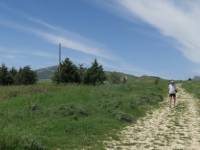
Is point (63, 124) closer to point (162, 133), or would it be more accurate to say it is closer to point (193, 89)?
point (162, 133)

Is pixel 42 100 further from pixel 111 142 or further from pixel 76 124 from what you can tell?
pixel 111 142

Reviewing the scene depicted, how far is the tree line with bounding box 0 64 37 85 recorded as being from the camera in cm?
9138

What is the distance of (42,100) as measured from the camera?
103 ft

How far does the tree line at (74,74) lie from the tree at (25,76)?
13.0 metres

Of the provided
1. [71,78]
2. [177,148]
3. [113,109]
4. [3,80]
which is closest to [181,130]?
[177,148]

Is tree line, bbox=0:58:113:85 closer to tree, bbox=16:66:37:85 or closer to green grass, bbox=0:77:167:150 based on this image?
tree, bbox=16:66:37:85

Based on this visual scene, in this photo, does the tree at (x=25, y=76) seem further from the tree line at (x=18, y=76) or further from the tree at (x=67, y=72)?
the tree at (x=67, y=72)

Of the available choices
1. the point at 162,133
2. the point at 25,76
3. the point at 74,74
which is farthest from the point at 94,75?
the point at 162,133

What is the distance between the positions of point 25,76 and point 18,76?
67.1 inches

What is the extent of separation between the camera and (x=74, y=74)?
8019cm

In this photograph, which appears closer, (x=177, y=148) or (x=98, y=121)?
(x=177, y=148)

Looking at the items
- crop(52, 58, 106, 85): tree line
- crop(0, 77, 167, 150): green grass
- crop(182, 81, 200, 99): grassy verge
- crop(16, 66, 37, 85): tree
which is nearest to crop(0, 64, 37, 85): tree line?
crop(16, 66, 37, 85): tree

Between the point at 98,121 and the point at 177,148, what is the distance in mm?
6088

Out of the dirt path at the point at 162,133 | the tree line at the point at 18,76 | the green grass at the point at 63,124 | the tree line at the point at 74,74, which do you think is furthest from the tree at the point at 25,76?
the dirt path at the point at 162,133
